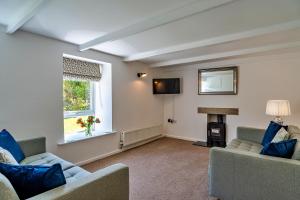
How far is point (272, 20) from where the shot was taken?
218 centimetres

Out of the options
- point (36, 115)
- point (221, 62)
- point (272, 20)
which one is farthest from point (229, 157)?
point (221, 62)

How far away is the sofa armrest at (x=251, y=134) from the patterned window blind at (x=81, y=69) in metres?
3.08

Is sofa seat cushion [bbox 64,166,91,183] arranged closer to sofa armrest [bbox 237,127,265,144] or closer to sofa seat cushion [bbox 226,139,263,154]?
sofa seat cushion [bbox 226,139,263,154]

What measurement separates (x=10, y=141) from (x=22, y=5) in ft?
5.02

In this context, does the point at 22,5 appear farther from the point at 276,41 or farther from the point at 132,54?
the point at 276,41

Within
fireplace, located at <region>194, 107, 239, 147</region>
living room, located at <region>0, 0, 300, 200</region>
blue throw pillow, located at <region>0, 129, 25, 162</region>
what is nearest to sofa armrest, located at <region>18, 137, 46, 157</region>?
living room, located at <region>0, 0, 300, 200</region>

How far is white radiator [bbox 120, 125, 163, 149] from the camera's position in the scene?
4.02 meters

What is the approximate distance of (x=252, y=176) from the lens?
179 centimetres

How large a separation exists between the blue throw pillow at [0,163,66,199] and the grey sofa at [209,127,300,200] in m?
1.66

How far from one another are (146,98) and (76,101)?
1897 mm

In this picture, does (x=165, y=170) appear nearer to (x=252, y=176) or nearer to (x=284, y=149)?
(x=252, y=176)

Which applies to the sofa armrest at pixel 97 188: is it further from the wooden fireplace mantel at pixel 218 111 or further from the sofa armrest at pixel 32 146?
the wooden fireplace mantel at pixel 218 111

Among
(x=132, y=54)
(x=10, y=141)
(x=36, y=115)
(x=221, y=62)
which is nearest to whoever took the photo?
(x=10, y=141)

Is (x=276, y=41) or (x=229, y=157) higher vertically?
(x=276, y=41)
